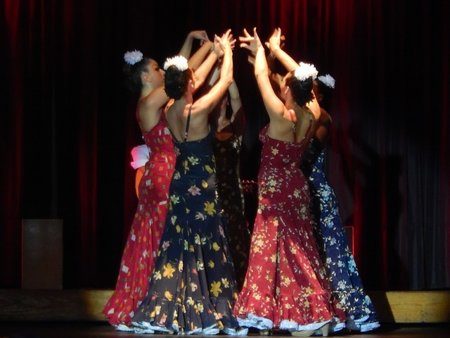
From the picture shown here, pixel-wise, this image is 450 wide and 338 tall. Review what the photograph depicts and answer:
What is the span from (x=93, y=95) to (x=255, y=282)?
2.93m

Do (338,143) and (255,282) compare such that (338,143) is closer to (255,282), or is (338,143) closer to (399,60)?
(399,60)

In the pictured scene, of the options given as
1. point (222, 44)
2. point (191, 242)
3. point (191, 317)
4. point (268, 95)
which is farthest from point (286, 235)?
point (222, 44)

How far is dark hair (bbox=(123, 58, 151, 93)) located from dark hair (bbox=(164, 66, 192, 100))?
2.13 ft

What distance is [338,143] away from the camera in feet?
29.9

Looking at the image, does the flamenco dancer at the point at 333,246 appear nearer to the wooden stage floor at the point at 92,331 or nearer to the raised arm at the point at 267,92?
the wooden stage floor at the point at 92,331

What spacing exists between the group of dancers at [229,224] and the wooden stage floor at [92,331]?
13 centimetres

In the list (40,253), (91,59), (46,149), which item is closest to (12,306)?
(40,253)

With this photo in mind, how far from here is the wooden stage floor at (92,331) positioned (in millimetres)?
7109

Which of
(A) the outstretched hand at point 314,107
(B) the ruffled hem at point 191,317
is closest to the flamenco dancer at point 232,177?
(B) the ruffled hem at point 191,317

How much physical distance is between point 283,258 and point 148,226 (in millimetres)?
1050

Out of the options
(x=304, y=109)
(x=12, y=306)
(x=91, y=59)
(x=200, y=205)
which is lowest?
(x=12, y=306)

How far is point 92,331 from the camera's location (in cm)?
742

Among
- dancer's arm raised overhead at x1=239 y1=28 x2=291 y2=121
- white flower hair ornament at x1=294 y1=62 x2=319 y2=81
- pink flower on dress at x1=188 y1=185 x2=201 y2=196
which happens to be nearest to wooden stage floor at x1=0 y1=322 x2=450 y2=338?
pink flower on dress at x1=188 y1=185 x2=201 y2=196

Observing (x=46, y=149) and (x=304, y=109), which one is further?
(x=46, y=149)
